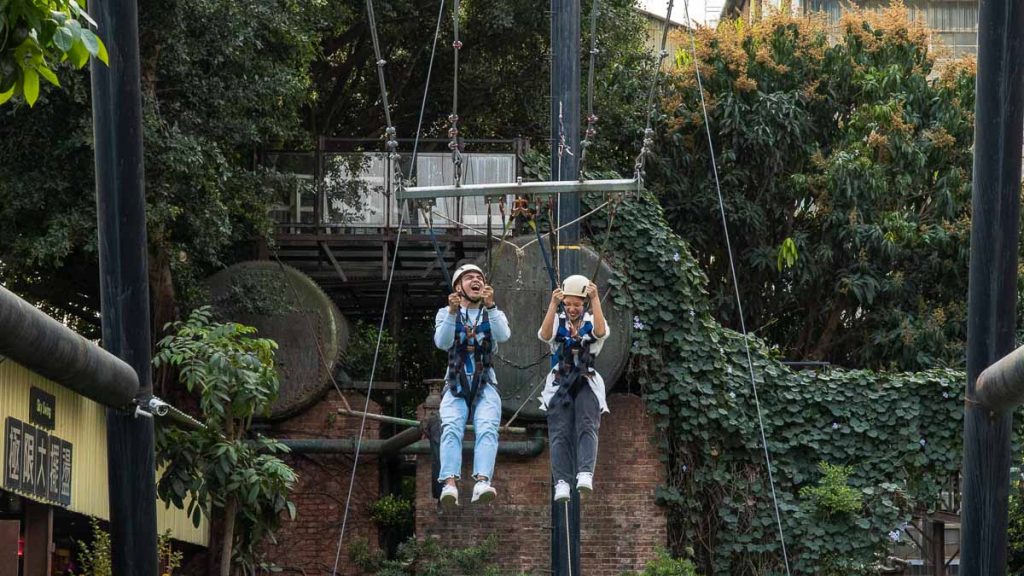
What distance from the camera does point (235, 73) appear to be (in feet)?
58.0

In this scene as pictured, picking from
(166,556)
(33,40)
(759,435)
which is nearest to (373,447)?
(166,556)

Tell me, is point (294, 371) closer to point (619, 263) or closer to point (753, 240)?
point (619, 263)

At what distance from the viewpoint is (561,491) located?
36.0ft

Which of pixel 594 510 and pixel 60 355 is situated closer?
pixel 60 355

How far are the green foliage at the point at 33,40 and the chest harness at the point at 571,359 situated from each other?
197 inches

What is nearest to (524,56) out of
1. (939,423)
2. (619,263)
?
(619,263)

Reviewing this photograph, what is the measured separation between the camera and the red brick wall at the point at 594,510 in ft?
59.0

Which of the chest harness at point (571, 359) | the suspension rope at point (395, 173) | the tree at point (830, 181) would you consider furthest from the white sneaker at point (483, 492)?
the tree at point (830, 181)

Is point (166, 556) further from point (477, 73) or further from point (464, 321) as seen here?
point (477, 73)

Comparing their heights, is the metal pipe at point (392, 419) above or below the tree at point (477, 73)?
below

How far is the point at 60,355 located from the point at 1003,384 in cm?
442

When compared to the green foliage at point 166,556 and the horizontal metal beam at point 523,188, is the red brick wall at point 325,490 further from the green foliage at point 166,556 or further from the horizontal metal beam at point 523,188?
the horizontal metal beam at point 523,188

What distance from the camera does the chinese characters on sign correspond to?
12297mm

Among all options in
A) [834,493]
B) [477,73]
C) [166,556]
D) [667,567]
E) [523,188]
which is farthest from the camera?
[477,73]
